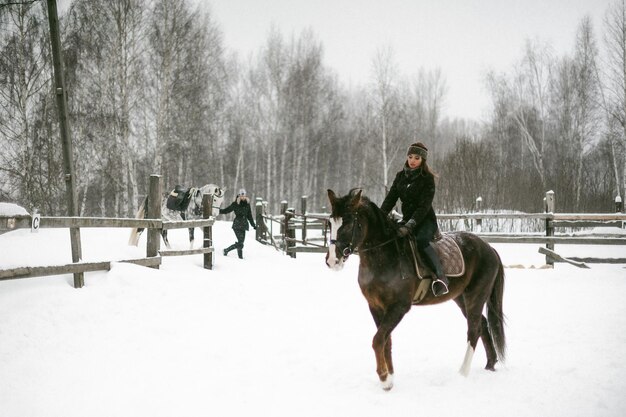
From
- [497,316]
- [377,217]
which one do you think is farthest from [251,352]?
[497,316]

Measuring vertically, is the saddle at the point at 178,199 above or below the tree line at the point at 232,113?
below

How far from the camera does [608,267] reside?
384 inches

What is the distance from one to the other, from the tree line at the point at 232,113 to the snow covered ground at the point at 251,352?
844 cm

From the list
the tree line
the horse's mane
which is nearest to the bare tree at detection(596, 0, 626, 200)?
the tree line

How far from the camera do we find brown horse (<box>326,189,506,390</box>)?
354cm

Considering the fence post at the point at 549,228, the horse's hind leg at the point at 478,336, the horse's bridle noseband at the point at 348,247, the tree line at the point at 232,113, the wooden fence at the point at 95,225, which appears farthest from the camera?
the tree line at the point at 232,113

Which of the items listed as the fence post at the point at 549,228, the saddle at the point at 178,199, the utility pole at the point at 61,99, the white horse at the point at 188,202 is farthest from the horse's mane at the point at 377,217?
the fence post at the point at 549,228

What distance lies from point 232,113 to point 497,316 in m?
27.1

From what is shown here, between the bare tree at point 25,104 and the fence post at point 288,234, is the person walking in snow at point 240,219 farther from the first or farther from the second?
the bare tree at point 25,104

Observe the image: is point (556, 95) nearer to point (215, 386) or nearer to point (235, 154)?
point (235, 154)

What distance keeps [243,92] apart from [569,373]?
93.5ft

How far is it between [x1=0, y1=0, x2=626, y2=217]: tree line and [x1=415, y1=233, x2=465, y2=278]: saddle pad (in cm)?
1171

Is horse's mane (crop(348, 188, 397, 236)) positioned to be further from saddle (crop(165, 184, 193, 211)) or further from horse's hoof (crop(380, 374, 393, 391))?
Result: saddle (crop(165, 184, 193, 211))

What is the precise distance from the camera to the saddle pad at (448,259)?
12.7ft
